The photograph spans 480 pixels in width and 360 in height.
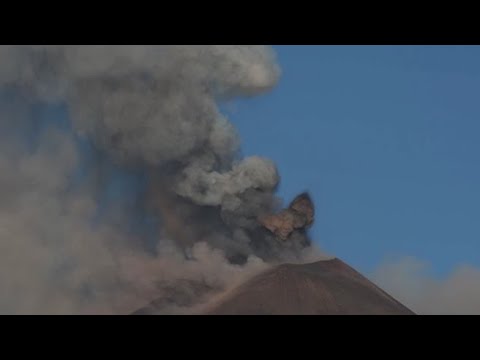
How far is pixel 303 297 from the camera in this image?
15312 centimetres

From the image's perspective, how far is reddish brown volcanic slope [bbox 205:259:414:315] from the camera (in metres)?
148

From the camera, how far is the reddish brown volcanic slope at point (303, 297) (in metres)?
148
